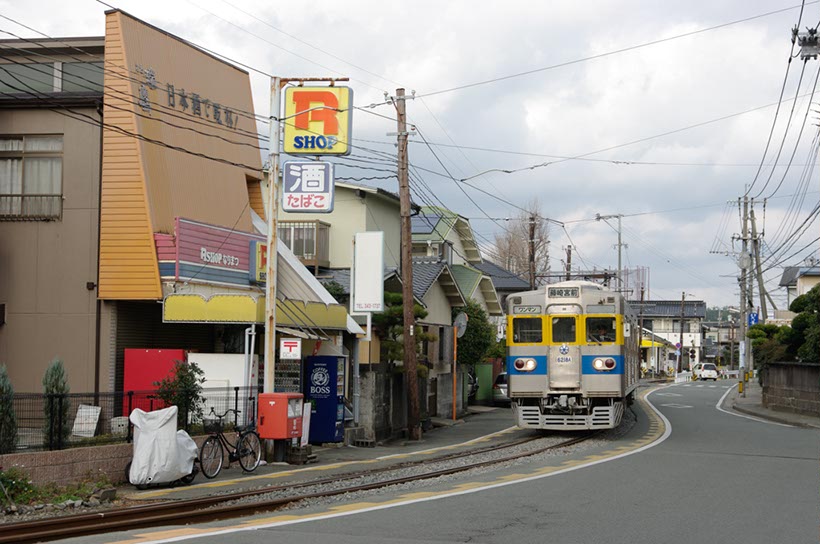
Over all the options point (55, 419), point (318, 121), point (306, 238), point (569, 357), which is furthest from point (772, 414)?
point (55, 419)

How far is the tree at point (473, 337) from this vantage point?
37.0 m

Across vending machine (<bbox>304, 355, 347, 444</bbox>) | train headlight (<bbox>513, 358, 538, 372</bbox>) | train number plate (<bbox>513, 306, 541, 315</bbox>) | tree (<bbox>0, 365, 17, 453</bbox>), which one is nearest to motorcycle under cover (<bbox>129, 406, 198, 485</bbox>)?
tree (<bbox>0, 365, 17, 453</bbox>)

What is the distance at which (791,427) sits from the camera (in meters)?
26.4

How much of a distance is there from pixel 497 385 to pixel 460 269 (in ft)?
21.4

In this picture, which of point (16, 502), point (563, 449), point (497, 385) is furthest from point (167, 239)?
point (497, 385)

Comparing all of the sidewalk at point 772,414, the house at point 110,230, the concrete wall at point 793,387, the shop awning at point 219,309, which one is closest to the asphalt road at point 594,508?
the shop awning at point 219,309

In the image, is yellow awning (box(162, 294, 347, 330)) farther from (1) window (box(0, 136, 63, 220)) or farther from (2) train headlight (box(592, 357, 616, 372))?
(2) train headlight (box(592, 357, 616, 372))

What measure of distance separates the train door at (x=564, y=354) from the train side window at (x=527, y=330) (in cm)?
36

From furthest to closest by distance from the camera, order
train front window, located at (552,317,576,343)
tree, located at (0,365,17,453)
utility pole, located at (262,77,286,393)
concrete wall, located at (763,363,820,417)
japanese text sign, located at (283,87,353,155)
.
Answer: concrete wall, located at (763,363,820,417)
train front window, located at (552,317,576,343)
japanese text sign, located at (283,87,353,155)
utility pole, located at (262,77,286,393)
tree, located at (0,365,17,453)

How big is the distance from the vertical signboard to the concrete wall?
1572cm

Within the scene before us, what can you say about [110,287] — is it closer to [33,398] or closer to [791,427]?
[33,398]

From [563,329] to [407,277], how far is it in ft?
13.8

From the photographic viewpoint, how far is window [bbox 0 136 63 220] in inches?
811

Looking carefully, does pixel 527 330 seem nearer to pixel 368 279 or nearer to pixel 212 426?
pixel 368 279
